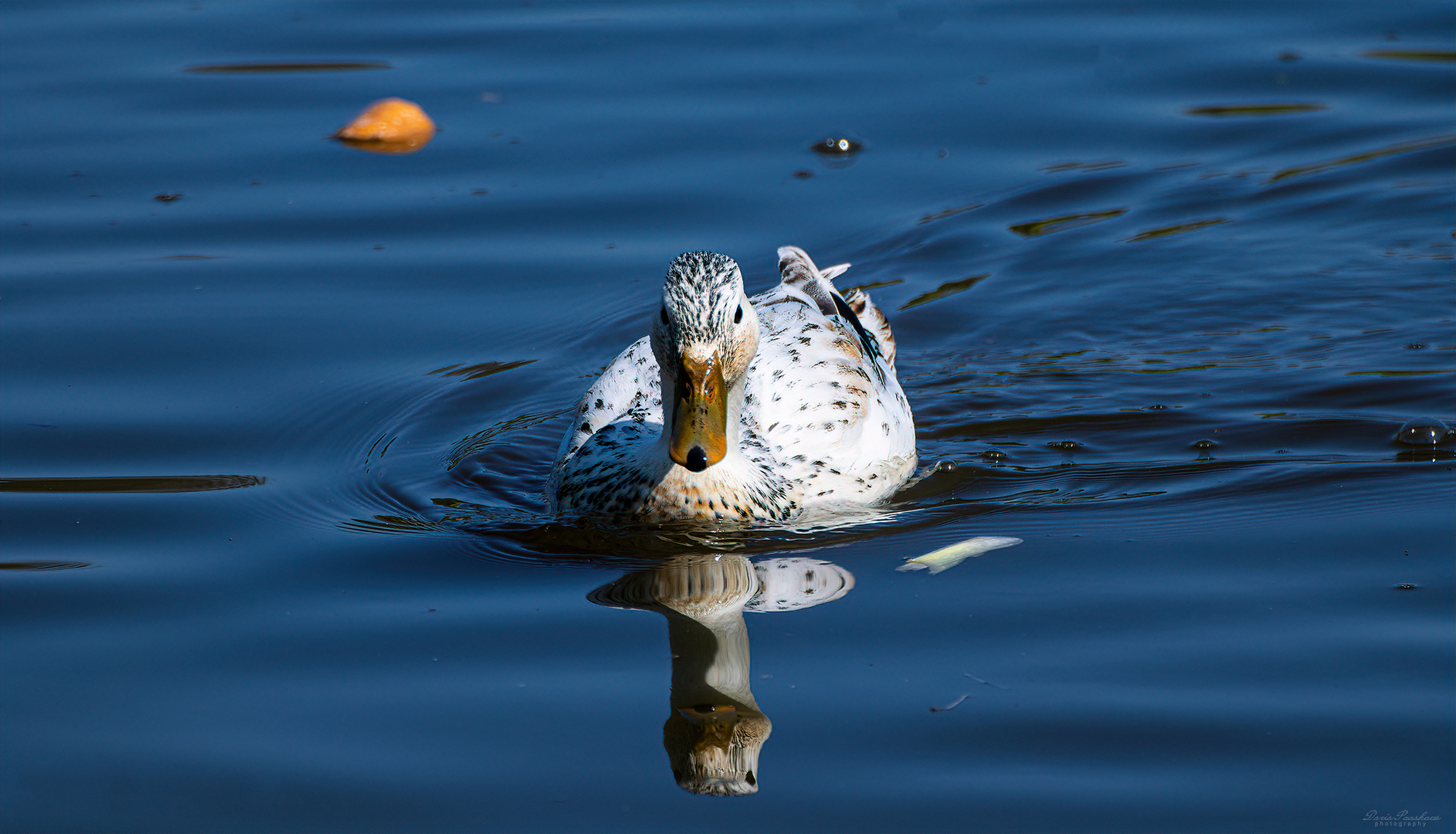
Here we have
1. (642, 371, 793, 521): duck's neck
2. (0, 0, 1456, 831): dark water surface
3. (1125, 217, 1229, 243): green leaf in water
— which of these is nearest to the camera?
(0, 0, 1456, 831): dark water surface

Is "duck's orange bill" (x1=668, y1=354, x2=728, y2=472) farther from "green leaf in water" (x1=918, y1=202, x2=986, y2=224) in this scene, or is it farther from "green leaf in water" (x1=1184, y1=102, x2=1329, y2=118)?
"green leaf in water" (x1=1184, y1=102, x2=1329, y2=118)

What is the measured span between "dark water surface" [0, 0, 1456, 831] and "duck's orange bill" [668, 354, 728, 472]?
0.48m

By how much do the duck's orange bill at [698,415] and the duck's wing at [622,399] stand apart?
99 cm

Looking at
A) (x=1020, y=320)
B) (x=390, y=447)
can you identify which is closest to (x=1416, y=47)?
(x=1020, y=320)

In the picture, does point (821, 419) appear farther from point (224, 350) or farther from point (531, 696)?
point (224, 350)

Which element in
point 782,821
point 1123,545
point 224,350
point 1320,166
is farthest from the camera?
point 1320,166

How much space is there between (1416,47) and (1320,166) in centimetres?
262

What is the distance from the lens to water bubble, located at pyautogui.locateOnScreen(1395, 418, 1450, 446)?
22.7 feet

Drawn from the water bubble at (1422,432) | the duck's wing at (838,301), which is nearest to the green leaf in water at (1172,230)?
the duck's wing at (838,301)

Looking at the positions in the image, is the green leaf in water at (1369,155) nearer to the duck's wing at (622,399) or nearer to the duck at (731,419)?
the duck at (731,419)

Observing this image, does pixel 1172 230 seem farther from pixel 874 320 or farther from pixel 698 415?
pixel 698 415

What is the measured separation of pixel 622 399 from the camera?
7016mm

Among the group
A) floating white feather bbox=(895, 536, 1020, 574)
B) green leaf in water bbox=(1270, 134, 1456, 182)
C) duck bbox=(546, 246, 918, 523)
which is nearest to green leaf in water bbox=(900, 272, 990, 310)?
duck bbox=(546, 246, 918, 523)

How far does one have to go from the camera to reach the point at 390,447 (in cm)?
743
